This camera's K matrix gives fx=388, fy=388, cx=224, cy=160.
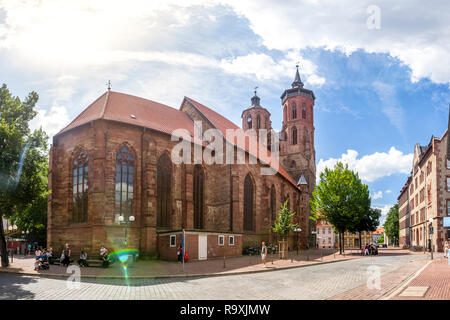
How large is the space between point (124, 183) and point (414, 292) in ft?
73.9

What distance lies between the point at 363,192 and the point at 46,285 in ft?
129

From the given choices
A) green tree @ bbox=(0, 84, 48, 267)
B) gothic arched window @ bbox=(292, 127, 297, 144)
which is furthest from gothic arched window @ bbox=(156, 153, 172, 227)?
gothic arched window @ bbox=(292, 127, 297, 144)

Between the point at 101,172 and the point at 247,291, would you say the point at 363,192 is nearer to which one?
the point at 101,172

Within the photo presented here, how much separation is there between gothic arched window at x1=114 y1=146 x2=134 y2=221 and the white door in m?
5.91

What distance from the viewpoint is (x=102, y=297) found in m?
13.3

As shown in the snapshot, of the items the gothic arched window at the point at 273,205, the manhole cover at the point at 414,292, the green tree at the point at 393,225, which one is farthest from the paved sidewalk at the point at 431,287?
the green tree at the point at 393,225

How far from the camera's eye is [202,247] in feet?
97.6

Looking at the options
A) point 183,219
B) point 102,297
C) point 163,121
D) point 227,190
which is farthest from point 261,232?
point 102,297

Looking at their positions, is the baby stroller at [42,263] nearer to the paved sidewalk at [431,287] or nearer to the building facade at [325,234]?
the paved sidewalk at [431,287]

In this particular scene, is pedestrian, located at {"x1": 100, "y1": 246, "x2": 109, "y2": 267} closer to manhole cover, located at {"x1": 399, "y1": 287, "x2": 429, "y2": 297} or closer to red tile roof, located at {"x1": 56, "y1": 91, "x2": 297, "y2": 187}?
red tile roof, located at {"x1": 56, "y1": 91, "x2": 297, "y2": 187}

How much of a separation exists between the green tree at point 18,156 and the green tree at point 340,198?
30.3m

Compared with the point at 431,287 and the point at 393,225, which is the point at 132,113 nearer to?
the point at 431,287

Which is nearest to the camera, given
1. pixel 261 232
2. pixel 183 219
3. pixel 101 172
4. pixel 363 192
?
pixel 101 172

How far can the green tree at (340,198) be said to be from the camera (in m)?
44.1
